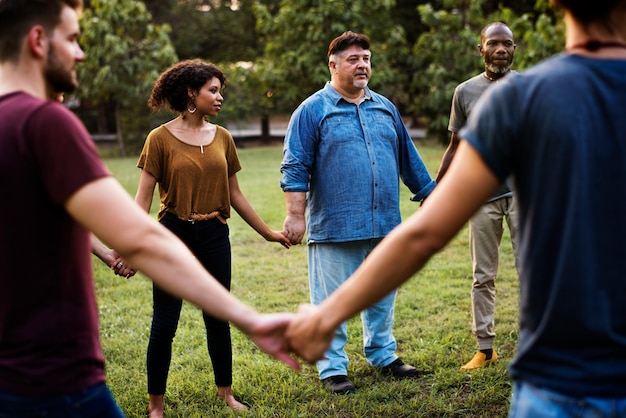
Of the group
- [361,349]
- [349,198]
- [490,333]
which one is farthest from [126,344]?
[490,333]

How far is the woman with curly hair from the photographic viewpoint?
190 inches

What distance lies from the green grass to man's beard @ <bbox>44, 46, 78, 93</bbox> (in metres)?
3.09

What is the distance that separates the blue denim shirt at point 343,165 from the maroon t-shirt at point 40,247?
324 centimetres

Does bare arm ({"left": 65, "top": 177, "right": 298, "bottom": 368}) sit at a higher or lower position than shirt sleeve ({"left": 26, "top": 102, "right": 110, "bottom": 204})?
lower

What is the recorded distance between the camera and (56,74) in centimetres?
229

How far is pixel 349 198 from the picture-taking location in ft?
17.7

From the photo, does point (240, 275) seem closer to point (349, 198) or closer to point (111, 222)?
point (349, 198)

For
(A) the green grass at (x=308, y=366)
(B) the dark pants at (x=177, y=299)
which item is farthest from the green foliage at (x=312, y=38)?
(B) the dark pants at (x=177, y=299)

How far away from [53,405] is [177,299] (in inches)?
102

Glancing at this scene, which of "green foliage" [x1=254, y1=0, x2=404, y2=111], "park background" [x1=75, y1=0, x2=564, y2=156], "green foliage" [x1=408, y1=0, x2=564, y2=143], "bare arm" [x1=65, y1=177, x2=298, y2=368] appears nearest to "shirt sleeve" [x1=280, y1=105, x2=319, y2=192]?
"bare arm" [x1=65, y1=177, x2=298, y2=368]

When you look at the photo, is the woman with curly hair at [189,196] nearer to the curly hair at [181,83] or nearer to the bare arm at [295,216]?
the curly hair at [181,83]

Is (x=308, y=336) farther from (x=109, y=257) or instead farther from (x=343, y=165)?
(x=343, y=165)

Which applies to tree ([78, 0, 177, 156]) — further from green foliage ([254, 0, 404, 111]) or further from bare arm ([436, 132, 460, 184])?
bare arm ([436, 132, 460, 184])

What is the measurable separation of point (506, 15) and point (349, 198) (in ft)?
47.1
